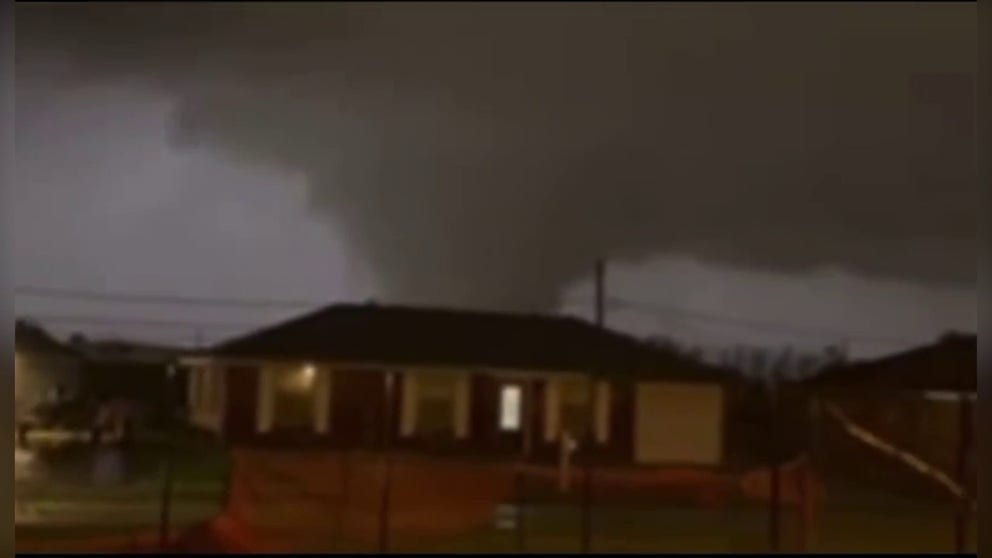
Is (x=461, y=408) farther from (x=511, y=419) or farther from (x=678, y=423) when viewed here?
(x=678, y=423)

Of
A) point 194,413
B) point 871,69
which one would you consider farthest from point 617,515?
point 871,69

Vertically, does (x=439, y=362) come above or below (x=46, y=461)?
above

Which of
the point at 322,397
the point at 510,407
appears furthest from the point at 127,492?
the point at 510,407

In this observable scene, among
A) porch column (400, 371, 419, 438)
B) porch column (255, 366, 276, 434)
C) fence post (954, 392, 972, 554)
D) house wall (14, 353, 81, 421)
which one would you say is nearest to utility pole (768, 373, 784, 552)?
fence post (954, 392, 972, 554)

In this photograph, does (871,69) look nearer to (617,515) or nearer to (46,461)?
(617,515)

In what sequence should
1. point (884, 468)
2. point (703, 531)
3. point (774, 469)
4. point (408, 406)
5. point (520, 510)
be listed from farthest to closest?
1. point (408, 406)
2. point (703, 531)
3. point (884, 468)
4. point (520, 510)
5. point (774, 469)

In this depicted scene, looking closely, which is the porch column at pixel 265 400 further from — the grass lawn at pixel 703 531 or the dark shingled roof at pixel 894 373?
the dark shingled roof at pixel 894 373
